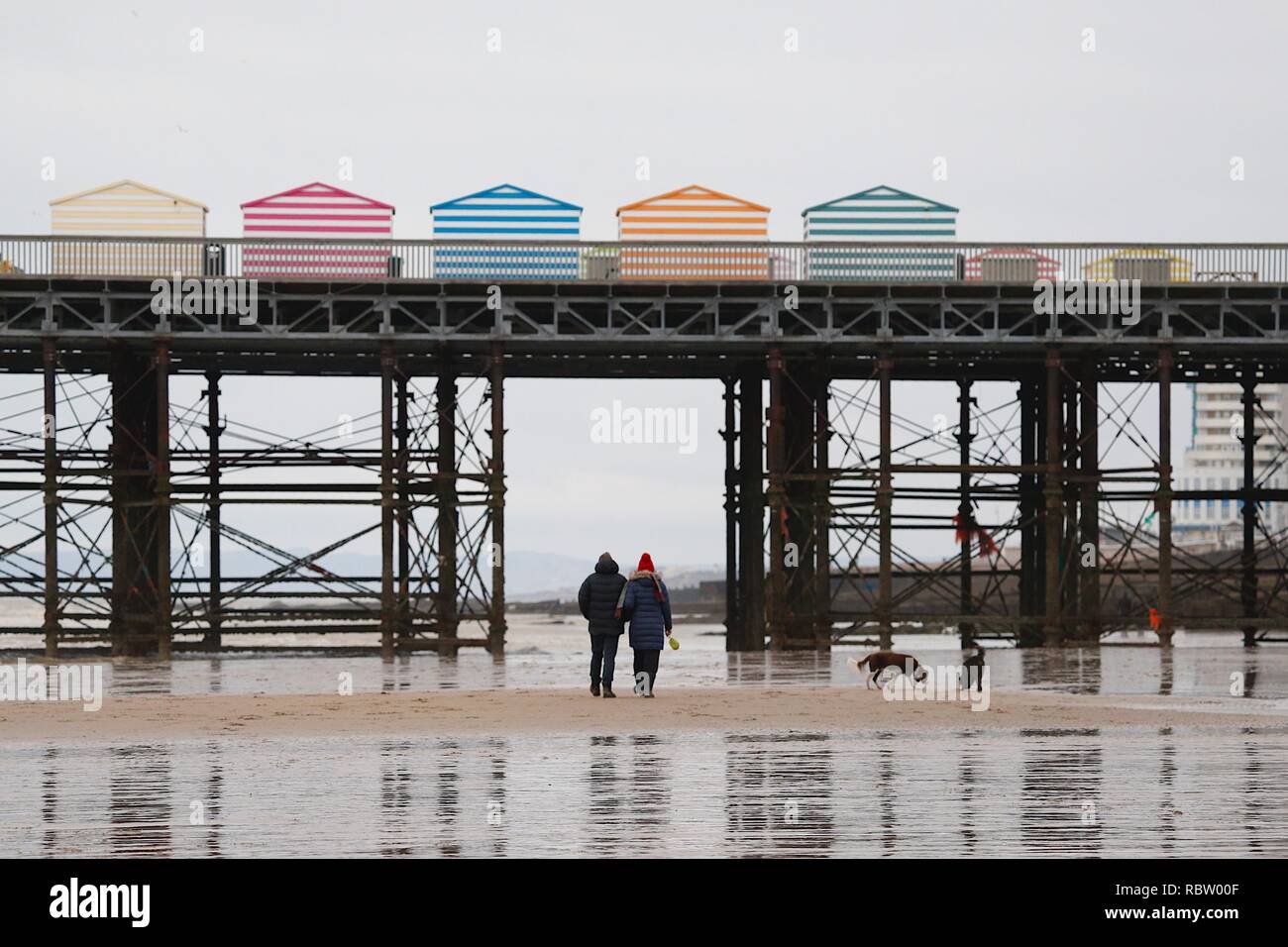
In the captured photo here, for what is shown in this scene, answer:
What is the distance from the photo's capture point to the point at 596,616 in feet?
84.3

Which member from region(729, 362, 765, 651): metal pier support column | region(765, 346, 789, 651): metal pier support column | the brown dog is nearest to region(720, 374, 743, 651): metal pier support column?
region(729, 362, 765, 651): metal pier support column

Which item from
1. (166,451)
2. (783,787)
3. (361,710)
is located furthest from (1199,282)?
(783,787)

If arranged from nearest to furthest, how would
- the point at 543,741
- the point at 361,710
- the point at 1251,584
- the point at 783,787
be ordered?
the point at 783,787 → the point at 543,741 → the point at 361,710 → the point at 1251,584

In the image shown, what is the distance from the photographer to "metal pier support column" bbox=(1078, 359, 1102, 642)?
1783 inches

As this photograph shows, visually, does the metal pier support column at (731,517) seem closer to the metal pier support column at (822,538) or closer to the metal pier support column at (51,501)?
the metal pier support column at (822,538)

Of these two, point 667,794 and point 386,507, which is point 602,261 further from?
point 667,794

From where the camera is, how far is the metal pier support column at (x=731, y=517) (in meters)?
48.7

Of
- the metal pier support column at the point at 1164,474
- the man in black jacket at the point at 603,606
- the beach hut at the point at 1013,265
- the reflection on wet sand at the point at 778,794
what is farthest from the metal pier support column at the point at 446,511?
the reflection on wet sand at the point at 778,794

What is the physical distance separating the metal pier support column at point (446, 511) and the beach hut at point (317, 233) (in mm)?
3120

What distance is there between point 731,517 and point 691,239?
8.83 m

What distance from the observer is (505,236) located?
42.9 m

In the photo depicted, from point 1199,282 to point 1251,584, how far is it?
906 centimetres

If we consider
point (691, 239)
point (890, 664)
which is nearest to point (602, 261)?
point (691, 239)
